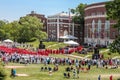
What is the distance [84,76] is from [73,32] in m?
103

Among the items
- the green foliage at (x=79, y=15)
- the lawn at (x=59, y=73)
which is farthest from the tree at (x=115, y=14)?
the green foliage at (x=79, y=15)

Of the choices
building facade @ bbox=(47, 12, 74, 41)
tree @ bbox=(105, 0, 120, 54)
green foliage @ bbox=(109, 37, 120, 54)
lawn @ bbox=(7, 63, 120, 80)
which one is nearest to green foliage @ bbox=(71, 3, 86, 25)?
building facade @ bbox=(47, 12, 74, 41)

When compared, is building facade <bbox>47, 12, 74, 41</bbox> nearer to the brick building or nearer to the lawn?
the brick building

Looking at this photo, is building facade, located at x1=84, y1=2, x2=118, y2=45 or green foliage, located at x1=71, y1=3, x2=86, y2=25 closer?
building facade, located at x1=84, y1=2, x2=118, y2=45

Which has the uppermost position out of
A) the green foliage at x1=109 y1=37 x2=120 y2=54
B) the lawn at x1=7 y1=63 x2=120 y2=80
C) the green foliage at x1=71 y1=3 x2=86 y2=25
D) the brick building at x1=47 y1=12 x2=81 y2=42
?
the green foliage at x1=71 y1=3 x2=86 y2=25

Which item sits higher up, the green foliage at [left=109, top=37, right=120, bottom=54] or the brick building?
the brick building

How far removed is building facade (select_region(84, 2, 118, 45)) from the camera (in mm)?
109062

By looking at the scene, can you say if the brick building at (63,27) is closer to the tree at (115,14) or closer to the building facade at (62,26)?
the building facade at (62,26)

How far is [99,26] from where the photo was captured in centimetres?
11344

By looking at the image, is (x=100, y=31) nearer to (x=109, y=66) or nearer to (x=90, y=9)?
(x=90, y=9)

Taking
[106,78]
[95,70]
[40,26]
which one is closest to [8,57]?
[95,70]

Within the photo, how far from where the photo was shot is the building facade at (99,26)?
10906 cm

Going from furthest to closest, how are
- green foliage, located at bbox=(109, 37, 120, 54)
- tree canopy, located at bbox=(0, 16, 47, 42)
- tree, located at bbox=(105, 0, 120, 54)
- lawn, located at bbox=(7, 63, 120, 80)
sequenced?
tree canopy, located at bbox=(0, 16, 47, 42) < lawn, located at bbox=(7, 63, 120, 80) < green foliage, located at bbox=(109, 37, 120, 54) < tree, located at bbox=(105, 0, 120, 54)

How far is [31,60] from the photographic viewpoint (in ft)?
210
